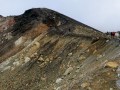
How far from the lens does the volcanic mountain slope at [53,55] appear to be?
22203 mm

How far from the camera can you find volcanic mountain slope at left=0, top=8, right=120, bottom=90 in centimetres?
2220

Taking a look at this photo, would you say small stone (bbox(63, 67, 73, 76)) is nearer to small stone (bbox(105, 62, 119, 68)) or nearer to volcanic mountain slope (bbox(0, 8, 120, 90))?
volcanic mountain slope (bbox(0, 8, 120, 90))

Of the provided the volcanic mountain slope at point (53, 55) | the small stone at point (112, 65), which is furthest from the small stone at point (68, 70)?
the small stone at point (112, 65)

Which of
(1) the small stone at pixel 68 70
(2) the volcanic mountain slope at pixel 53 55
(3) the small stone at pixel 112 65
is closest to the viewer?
(3) the small stone at pixel 112 65

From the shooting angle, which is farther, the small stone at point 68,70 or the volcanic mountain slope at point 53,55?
the small stone at point 68,70

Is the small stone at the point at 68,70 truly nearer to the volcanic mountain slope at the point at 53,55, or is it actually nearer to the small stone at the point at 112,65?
the volcanic mountain slope at the point at 53,55

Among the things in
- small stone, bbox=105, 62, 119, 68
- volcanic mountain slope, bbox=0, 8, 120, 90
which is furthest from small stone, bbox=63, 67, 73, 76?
small stone, bbox=105, 62, 119, 68

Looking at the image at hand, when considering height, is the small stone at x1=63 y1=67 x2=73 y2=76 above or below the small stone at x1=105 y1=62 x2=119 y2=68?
below

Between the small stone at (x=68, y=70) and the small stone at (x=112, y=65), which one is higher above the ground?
the small stone at (x=112, y=65)

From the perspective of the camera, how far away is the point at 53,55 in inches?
1101

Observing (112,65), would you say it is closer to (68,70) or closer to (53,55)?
(68,70)

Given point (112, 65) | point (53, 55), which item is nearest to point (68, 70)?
point (53, 55)

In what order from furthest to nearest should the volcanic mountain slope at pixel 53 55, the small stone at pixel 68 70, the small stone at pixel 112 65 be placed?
the small stone at pixel 68 70 < the volcanic mountain slope at pixel 53 55 < the small stone at pixel 112 65

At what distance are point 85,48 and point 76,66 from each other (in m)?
1.97
